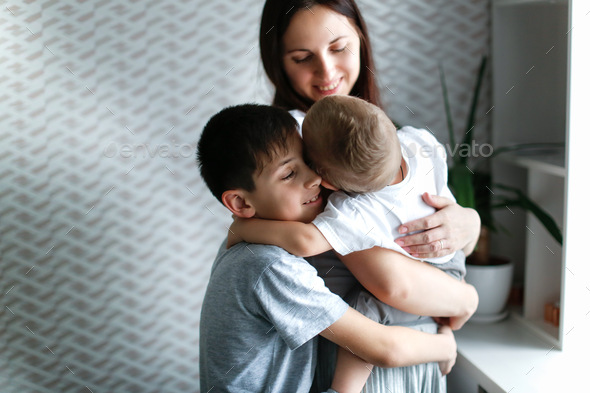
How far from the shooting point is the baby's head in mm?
734

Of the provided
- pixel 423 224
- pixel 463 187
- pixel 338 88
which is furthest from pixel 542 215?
pixel 338 88

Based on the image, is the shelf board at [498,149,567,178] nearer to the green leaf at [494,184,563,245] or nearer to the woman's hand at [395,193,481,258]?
the green leaf at [494,184,563,245]

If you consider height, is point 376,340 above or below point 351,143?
below

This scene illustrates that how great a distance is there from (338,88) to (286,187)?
33cm

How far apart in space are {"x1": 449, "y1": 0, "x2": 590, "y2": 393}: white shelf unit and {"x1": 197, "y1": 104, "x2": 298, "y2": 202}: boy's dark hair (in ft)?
2.46

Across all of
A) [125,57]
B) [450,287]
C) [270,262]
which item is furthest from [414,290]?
[125,57]

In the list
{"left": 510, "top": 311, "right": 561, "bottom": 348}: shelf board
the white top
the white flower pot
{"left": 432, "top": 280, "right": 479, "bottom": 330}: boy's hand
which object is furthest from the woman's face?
{"left": 510, "top": 311, "right": 561, "bottom": 348}: shelf board

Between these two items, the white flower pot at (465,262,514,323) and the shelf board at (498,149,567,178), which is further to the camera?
the white flower pot at (465,262,514,323)

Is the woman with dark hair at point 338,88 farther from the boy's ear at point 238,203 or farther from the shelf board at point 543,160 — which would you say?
the shelf board at point 543,160

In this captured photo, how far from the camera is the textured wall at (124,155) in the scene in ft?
4.53

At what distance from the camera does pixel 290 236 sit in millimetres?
782

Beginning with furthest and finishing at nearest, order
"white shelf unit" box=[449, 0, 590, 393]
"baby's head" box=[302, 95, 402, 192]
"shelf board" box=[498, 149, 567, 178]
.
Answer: "shelf board" box=[498, 149, 567, 178]
"white shelf unit" box=[449, 0, 590, 393]
"baby's head" box=[302, 95, 402, 192]

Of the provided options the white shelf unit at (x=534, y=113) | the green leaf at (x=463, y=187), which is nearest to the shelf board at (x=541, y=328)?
the white shelf unit at (x=534, y=113)

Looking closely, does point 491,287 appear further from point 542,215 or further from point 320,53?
point 320,53
